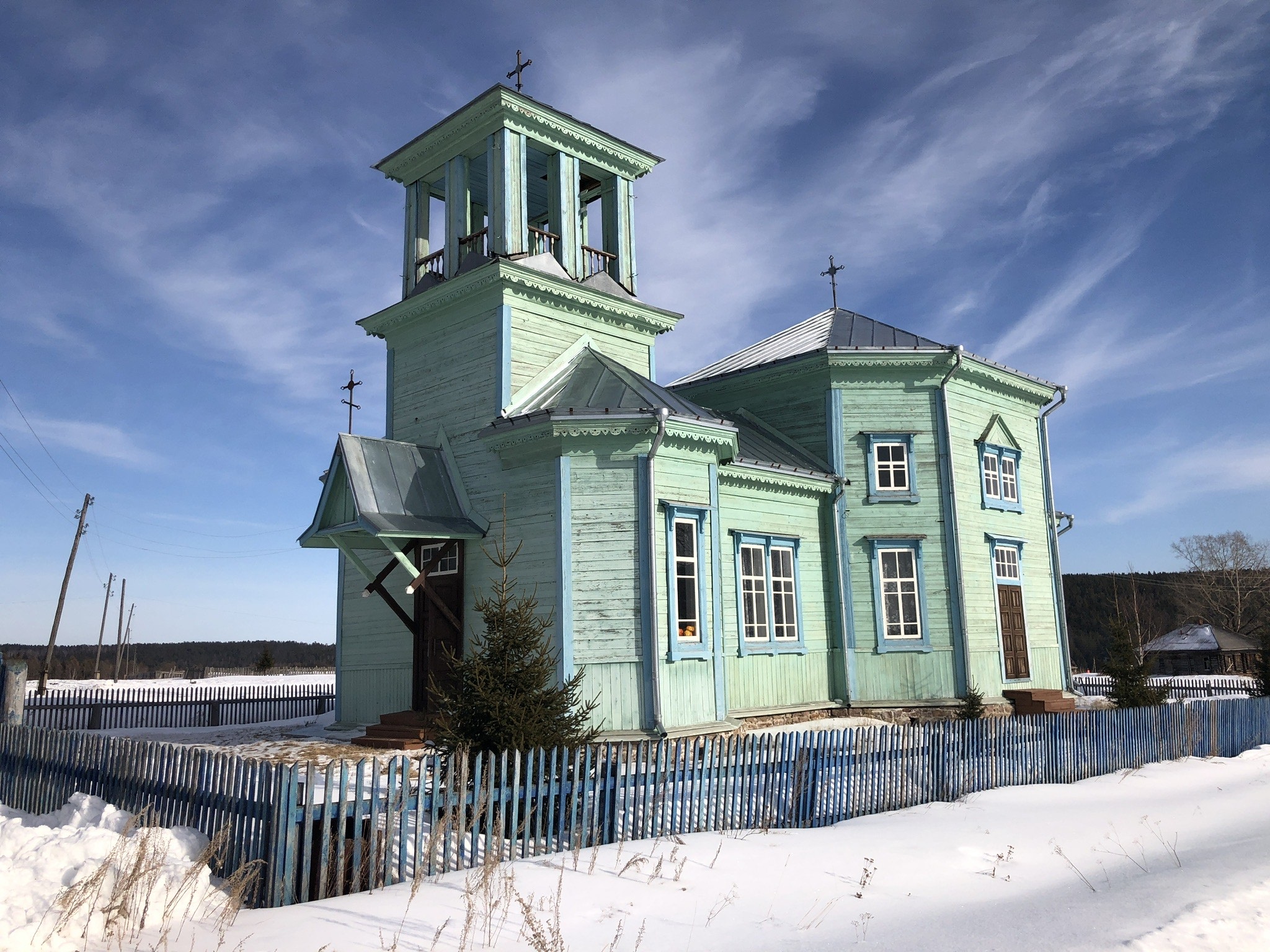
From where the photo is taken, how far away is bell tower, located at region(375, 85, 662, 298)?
631 inches

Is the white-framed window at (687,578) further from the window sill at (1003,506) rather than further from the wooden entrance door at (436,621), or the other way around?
the window sill at (1003,506)

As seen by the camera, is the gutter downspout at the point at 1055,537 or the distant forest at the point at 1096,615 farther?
the distant forest at the point at 1096,615

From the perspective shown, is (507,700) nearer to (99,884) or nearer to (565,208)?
(99,884)

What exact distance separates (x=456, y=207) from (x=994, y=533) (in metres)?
12.2

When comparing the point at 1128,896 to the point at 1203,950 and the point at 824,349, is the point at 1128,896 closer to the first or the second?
the point at 1203,950

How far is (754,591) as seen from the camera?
1630 cm

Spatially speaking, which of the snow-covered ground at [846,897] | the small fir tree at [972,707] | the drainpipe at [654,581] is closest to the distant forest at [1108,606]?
the small fir tree at [972,707]

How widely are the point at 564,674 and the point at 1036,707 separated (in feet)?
32.7

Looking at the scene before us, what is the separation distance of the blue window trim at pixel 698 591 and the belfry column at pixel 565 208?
515cm

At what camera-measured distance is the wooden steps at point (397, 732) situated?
13.3 m

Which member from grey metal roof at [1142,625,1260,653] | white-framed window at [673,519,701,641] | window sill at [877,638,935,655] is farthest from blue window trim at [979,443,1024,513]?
grey metal roof at [1142,625,1260,653]

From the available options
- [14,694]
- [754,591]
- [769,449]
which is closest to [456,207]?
[769,449]

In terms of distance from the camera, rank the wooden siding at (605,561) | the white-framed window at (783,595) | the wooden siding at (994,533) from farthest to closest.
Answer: the wooden siding at (994,533)
the white-framed window at (783,595)
the wooden siding at (605,561)

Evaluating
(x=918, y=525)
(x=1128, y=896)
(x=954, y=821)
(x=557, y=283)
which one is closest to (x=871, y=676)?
(x=918, y=525)
